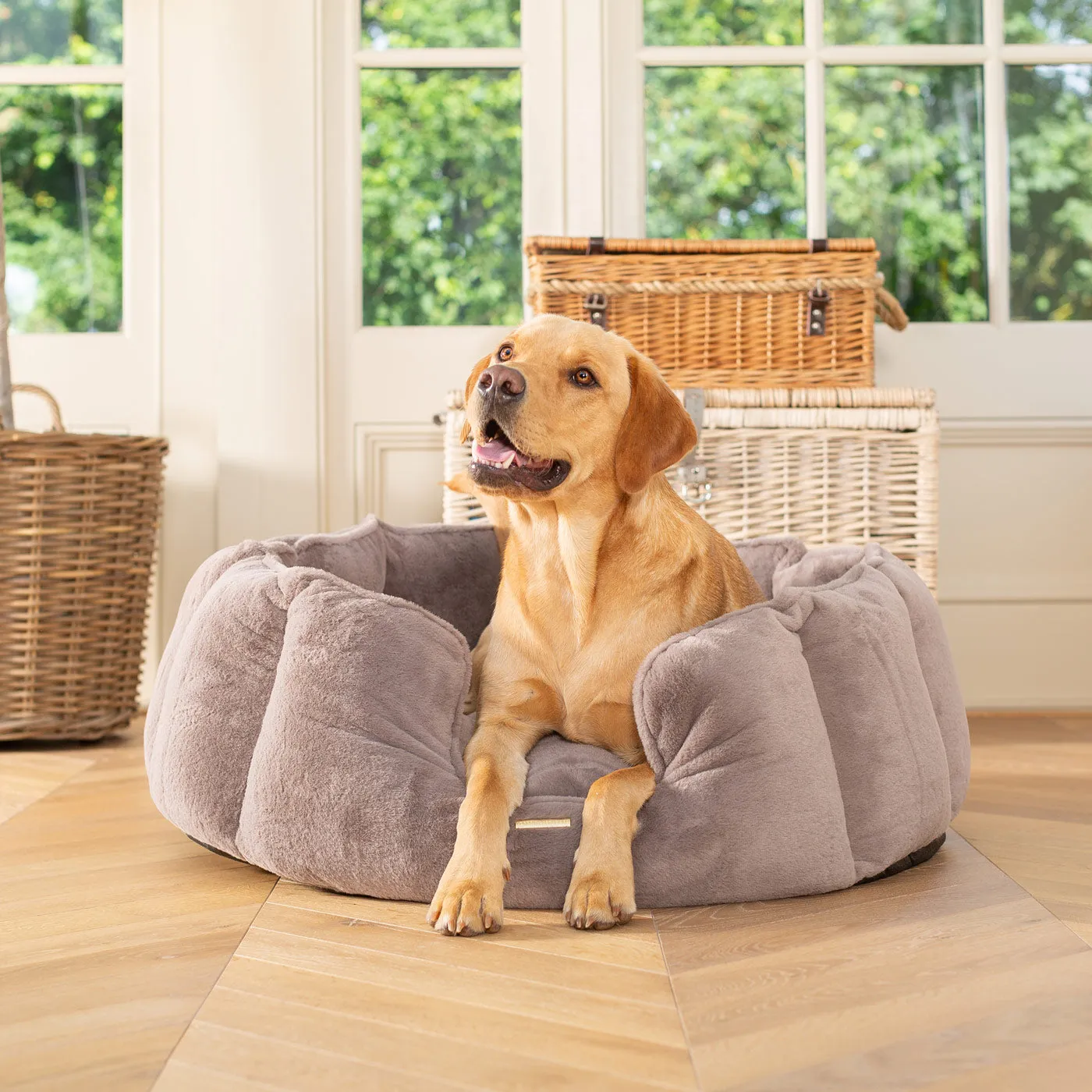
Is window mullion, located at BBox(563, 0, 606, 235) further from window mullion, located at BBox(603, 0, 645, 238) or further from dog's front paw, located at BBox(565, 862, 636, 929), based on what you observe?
dog's front paw, located at BBox(565, 862, 636, 929)

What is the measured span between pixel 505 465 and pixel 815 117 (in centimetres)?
207

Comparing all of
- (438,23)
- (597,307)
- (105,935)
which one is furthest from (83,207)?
(105,935)

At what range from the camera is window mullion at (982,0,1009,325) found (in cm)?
325

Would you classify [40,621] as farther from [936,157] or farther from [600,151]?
[936,157]

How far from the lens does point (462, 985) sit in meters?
1.21

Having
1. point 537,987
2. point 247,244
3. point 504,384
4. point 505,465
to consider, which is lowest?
point 537,987

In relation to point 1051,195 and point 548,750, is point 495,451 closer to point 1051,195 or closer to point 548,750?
point 548,750

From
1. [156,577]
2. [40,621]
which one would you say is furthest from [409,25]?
[40,621]

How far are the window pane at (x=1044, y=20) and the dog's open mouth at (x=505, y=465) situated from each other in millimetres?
2417

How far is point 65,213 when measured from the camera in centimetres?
338

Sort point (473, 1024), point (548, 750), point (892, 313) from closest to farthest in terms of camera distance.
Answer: point (473, 1024)
point (548, 750)
point (892, 313)

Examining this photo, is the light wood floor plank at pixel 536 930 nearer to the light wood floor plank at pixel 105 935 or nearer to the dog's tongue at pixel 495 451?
the light wood floor plank at pixel 105 935

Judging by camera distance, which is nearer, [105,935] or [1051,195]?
[105,935]

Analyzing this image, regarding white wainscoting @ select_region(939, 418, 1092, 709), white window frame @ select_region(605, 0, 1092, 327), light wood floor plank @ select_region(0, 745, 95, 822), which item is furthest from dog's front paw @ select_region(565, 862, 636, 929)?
white window frame @ select_region(605, 0, 1092, 327)
